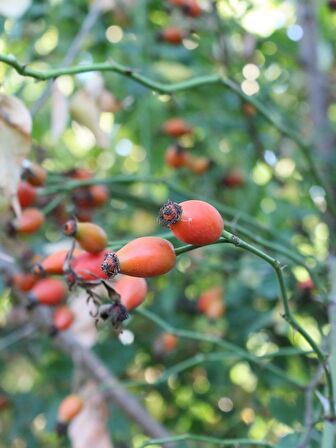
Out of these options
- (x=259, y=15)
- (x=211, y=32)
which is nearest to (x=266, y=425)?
(x=211, y=32)

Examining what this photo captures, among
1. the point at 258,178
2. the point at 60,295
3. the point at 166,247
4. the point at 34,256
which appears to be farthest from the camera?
the point at 258,178

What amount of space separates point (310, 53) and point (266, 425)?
1268 mm

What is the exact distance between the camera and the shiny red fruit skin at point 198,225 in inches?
Result: 31.2

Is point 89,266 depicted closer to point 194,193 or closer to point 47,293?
point 47,293

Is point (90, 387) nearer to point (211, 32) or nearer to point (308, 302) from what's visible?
point (308, 302)

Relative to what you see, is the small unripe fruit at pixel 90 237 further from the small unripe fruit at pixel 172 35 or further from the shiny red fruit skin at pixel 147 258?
the small unripe fruit at pixel 172 35

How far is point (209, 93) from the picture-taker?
228cm

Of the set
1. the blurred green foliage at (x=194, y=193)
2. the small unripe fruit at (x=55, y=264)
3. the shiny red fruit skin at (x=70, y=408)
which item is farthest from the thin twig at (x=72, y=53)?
the shiny red fruit skin at (x=70, y=408)

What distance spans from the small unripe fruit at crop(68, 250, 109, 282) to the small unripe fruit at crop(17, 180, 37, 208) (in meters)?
0.44

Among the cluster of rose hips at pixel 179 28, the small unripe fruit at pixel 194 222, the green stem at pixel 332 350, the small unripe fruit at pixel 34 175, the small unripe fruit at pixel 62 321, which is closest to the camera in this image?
the small unripe fruit at pixel 194 222

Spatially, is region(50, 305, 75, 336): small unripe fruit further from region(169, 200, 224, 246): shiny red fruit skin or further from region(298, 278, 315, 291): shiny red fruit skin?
region(169, 200, 224, 246): shiny red fruit skin

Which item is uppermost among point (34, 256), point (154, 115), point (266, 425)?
point (34, 256)

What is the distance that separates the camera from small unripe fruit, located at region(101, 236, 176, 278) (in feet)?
2.72

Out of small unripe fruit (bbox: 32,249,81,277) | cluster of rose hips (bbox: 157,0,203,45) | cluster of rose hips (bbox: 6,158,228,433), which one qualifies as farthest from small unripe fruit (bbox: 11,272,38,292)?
cluster of rose hips (bbox: 157,0,203,45)
